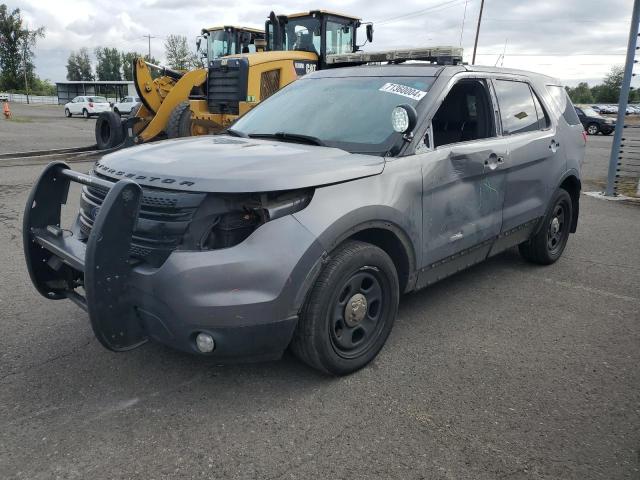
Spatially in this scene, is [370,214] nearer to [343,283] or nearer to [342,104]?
[343,283]

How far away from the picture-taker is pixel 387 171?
3.20m

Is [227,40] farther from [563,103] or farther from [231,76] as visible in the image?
[563,103]

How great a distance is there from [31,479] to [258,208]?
5.10 ft

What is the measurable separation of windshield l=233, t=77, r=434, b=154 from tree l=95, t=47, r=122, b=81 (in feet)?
387

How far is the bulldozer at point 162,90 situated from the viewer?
12.1m

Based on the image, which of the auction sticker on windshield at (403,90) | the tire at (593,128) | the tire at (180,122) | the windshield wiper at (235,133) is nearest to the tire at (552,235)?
the auction sticker on windshield at (403,90)

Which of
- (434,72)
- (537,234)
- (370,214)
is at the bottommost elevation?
(537,234)

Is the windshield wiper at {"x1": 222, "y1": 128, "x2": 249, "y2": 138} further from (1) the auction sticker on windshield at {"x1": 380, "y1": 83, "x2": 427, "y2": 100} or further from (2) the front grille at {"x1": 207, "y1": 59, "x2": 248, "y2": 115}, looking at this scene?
(2) the front grille at {"x1": 207, "y1": 59, "x2": 248, "y2": 115}

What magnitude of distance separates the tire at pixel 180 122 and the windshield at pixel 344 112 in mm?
7481

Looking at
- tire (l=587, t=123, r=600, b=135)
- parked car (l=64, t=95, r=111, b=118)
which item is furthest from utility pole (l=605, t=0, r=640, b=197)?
parked car (l=64, t=95, r=111, b=118)

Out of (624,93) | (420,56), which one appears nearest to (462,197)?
(420,56)

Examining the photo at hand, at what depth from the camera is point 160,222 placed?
107 inches

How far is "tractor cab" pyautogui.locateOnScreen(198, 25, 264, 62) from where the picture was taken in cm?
1323

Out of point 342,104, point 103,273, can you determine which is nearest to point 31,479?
point 103,273
